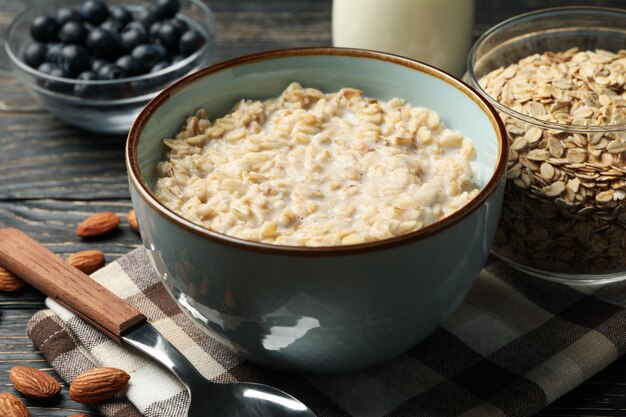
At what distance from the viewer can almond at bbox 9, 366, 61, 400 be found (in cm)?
120

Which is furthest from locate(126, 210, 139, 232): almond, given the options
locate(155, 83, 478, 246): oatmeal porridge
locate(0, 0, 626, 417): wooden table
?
locate(155, 83, 478, 246): oatmeal porridge

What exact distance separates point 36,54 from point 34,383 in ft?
3.25

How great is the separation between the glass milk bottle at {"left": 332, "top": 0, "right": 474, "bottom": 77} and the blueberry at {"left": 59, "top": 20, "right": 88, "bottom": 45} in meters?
0.60

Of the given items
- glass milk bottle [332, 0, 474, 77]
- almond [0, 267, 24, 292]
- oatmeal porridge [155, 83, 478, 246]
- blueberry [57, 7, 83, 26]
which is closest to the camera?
oatmeal porridge [155, 83, 478, 246]

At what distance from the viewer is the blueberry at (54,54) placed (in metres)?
1.92

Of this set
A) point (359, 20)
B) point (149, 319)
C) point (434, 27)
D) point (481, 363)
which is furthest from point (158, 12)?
point (481, 363)

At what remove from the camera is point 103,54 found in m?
1.95

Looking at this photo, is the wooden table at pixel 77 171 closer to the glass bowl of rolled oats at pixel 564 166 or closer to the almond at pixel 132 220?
the almond at pixel 132 220

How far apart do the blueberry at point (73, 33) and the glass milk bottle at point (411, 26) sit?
0.60 m

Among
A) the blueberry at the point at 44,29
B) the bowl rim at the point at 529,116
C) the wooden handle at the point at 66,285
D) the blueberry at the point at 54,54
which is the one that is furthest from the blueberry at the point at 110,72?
the bowl rim at the point at 529,116

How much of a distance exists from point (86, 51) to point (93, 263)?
667 millimetres

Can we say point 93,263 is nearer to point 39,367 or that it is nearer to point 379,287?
point 39,367

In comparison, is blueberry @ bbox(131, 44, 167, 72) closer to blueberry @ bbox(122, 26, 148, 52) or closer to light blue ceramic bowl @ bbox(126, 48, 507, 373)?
blueberry @ bbox(122, 26, 148, 52)

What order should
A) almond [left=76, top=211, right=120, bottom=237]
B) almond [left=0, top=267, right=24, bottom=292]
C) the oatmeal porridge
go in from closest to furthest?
the oatmeal porridge < almond [left=0, top=267, right=24, bottom=292] < almond [left=76, top=211, right=120, bottom=237]
